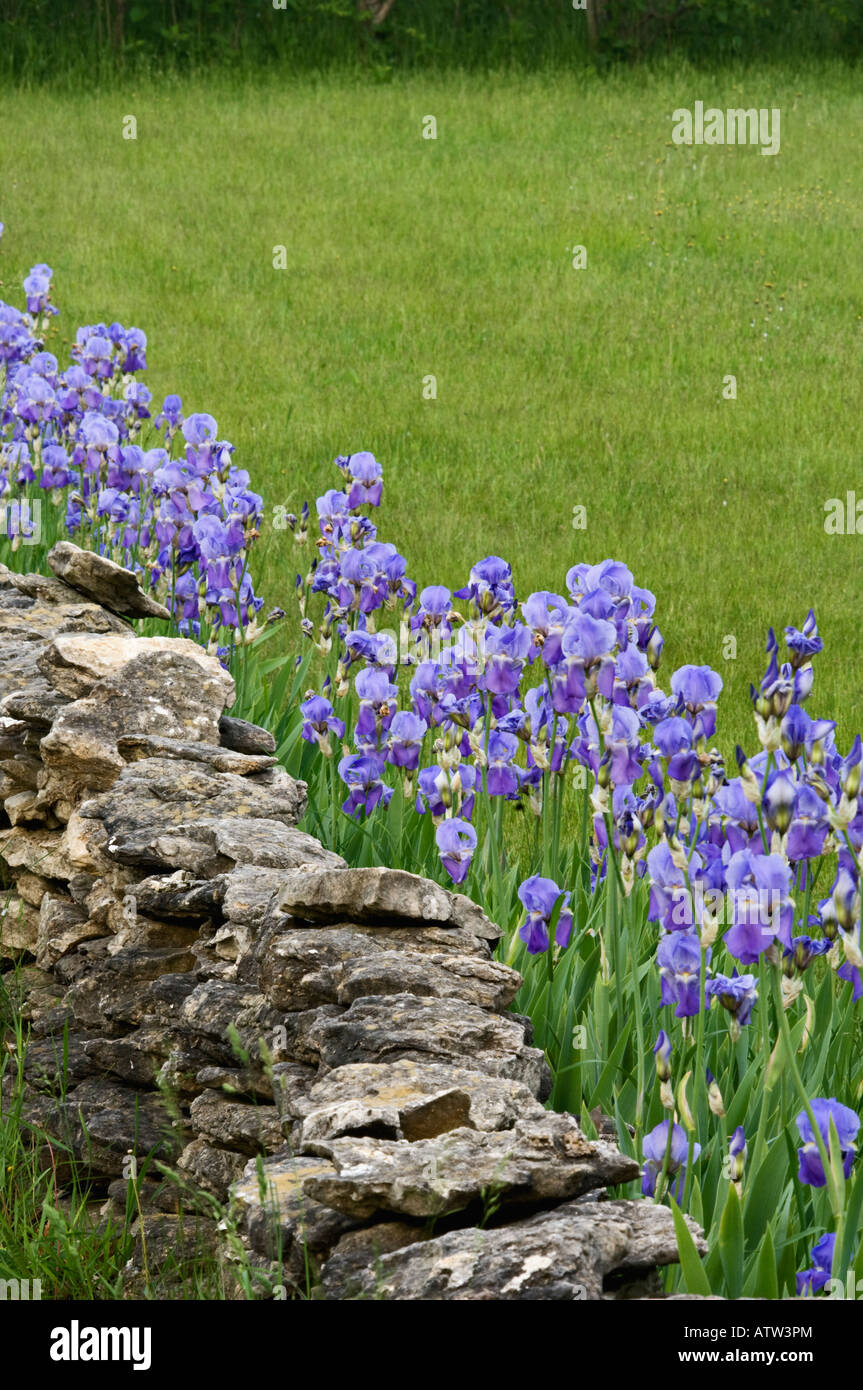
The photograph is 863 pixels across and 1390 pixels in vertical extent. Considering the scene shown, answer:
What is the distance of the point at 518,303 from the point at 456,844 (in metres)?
9.32

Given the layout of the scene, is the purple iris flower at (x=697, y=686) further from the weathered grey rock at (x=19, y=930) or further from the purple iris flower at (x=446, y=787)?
the weathered grey rock at (x=19, y=930)

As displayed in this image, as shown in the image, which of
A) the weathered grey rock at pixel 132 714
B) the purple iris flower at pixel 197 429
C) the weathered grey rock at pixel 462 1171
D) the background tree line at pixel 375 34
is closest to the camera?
the weathered grey rock at pixel 462 1171

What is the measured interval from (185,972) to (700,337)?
914cm

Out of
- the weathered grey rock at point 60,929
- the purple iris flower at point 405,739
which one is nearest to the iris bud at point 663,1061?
the purple iris flower at point 405,739

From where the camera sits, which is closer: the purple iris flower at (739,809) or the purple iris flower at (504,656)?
the purple iris flower at (739,809)

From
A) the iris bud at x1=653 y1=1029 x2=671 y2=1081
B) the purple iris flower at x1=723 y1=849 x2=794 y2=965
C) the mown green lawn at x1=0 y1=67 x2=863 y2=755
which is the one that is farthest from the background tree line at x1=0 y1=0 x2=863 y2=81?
the iris bud at x1=653 y1=1029 x2=671 y2=1081

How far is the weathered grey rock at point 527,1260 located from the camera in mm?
1771

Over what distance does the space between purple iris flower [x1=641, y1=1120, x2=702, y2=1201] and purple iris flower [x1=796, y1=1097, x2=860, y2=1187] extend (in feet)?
0.70

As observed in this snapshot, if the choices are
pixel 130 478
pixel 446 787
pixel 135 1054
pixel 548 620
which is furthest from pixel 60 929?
pixel 130 478

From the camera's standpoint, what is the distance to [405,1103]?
214 cm

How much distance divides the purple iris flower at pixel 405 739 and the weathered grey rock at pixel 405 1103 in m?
1.08

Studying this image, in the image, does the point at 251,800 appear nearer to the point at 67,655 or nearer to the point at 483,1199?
the point at 67,655

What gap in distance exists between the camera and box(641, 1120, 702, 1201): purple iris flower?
2125mm
